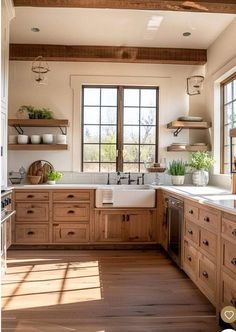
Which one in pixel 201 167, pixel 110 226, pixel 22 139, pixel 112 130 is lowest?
pixel 110 226

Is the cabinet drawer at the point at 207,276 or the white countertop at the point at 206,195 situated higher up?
the white countertop at the point at 206,195

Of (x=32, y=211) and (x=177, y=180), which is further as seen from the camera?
(x=177, y=180)

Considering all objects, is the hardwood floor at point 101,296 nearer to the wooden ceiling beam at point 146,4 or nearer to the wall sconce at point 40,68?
the wall sconce at point 40,68

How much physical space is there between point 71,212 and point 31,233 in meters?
0.59

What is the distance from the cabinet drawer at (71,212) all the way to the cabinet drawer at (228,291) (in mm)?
2355

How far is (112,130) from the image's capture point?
491 cm

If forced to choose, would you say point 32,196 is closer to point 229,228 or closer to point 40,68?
point 40,68

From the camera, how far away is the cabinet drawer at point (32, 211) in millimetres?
4211

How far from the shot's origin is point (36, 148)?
4.61 metres

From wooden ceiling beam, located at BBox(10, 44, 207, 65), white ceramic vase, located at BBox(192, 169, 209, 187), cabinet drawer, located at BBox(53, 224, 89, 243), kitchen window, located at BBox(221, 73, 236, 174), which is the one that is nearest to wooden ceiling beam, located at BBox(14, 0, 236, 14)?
kitchen window, located at BBox(221, 73, 236, 174)

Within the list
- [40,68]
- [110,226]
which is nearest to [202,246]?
[110,226]

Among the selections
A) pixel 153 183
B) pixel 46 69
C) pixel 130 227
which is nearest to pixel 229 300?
pixel 130 227

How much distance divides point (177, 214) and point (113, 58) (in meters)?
2.49

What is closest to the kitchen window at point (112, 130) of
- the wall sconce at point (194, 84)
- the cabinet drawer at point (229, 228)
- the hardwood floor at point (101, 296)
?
the wall sconce at point (194, 84)
